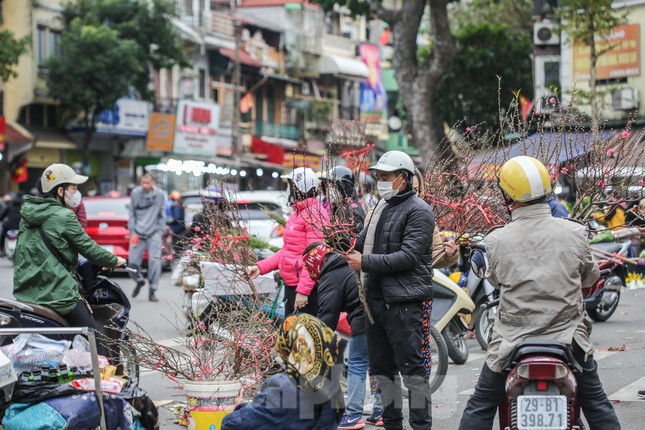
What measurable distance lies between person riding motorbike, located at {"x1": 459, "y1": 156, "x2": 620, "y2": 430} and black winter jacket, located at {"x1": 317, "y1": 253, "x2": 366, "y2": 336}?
88.2 inches

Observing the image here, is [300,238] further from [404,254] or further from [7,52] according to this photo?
[7,52]

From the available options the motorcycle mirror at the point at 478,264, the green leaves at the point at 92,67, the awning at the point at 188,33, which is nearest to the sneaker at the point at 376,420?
the motorcycle mirror at the point at 478,264

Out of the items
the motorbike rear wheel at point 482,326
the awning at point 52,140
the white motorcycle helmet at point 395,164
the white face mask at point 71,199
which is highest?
the awning at point 52,140

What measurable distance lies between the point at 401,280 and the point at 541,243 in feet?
4.99

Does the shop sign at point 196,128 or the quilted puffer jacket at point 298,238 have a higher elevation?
the shop sign at point 196,128

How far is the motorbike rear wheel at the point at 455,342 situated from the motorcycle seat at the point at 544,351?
4.62 meters

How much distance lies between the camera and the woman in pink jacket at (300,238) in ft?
27.2

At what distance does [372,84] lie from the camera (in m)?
65.9

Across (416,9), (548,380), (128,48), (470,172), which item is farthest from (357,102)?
(548,380)

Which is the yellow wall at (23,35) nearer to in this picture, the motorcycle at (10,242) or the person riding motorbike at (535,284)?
the motorcycle at (10,242)

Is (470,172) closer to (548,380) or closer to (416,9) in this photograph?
(548,380)

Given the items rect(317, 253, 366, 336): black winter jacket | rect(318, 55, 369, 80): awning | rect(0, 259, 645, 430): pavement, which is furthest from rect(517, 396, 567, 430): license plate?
rect(318, 55, 369, 80): awning

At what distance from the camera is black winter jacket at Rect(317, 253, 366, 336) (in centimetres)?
809

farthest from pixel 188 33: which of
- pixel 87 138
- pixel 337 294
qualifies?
pixel 337 294
